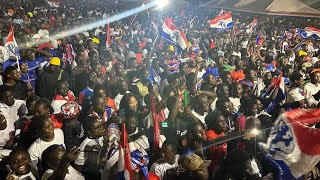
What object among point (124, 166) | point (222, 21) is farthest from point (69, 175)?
point (222, 21)

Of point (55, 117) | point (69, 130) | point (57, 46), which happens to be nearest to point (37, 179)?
point (69, 130)

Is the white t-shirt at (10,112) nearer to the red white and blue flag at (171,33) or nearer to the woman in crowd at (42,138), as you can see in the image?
the woman in crowd at (42,138)

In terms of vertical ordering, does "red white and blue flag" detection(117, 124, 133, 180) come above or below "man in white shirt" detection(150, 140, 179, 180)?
above

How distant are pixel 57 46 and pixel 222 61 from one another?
485 centimetres

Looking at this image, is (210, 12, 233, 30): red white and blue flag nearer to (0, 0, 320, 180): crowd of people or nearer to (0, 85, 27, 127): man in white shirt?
(0, 0, 320, 180): crowd of people

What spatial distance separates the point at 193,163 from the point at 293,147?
1109mm

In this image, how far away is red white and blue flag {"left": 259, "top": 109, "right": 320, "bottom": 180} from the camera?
301 centimetres

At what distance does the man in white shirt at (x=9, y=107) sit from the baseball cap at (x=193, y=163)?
2.50 meters

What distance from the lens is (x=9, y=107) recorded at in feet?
18.1

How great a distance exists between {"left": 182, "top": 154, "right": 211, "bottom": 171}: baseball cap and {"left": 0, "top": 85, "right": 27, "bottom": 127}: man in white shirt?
2.50m

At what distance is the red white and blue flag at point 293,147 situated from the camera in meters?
3.01

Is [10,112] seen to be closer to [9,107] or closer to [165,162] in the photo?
[9,107]

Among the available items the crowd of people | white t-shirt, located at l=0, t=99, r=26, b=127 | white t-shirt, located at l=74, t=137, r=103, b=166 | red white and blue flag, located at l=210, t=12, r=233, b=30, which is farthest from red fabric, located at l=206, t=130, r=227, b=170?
red white and blue flag, located at l=210, t=12, r=233, b=30

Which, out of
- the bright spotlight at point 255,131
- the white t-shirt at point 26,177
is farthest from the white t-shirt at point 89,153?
the bright spotlight at point 255,131
